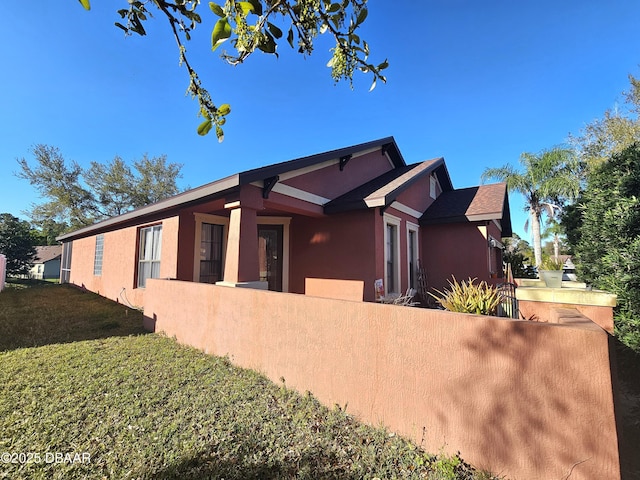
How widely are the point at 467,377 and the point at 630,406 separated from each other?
274 cm

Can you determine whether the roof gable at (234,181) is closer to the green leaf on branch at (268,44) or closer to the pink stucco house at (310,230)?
the pink stucco house at (310,230)

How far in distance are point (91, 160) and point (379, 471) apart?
35.9 m

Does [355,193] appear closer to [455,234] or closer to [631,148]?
[455,234]

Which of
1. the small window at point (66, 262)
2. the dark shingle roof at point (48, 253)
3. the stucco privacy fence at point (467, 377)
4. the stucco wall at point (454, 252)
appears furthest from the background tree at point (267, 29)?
the dark shingle roof at point (48, 253)

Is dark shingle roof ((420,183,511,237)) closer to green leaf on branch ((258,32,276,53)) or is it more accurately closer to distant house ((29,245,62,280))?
green leaf on branch ((258,32,276,53))

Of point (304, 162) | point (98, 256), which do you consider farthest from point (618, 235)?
point (98, 256)

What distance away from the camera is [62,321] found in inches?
281

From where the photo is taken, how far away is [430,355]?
2.47 meters

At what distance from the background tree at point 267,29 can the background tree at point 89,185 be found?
3243 centimetres

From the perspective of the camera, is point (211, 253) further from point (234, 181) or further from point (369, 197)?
point (369, 197)

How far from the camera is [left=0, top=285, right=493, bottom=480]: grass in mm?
2262

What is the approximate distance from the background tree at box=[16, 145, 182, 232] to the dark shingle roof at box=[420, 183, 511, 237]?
29179 millimetres

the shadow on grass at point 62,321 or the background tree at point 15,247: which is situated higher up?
the background tree at point 15,247

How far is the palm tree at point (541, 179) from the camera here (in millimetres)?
15734
